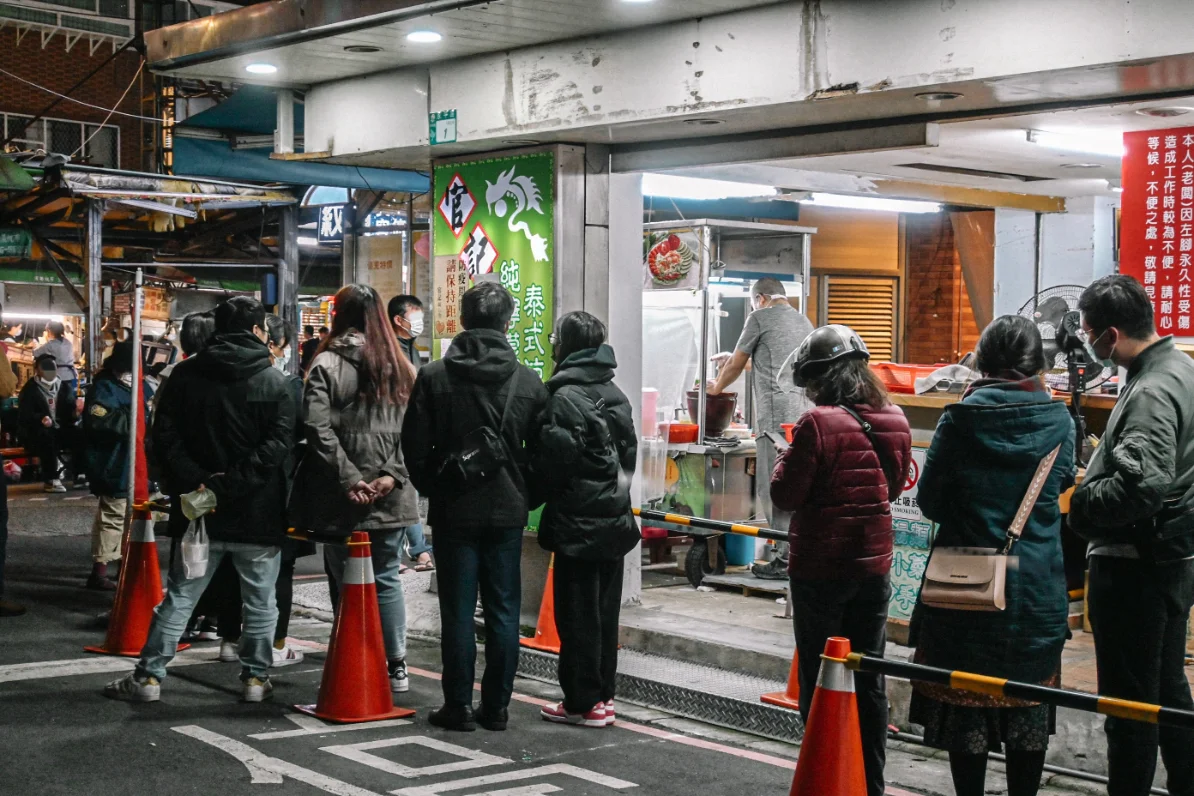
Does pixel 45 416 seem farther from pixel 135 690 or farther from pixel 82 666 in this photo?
pixel 135 690

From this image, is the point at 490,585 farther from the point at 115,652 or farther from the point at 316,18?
the point at 316,18

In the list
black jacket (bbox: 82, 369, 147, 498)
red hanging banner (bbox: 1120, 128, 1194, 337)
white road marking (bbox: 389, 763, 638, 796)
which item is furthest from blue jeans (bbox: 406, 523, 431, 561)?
red hanging banner (bbox: 1120, 128, 1194, 337)

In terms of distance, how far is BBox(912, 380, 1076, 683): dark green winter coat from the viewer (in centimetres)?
477

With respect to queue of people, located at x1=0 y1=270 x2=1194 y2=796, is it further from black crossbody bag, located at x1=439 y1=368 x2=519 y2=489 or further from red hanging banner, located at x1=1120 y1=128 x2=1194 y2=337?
red hanging banner, located at x1=1120 y1=128 x2=1194 y2=337

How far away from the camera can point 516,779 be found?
588 centimetres

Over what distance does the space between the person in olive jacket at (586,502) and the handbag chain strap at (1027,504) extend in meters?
2.24

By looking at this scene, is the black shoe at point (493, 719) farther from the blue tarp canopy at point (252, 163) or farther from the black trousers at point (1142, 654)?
the blue tarp canopy at point (252, 163)

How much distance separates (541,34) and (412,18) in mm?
849

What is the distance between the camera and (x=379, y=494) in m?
7.00

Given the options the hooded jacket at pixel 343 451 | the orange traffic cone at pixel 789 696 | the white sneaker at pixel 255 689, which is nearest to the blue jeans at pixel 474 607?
the hooded jacket at pixel 343 451

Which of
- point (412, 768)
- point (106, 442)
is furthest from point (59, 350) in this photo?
point (412, 768)

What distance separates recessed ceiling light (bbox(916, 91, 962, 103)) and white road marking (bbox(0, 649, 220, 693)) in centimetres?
513

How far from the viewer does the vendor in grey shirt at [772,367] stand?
31.9ft

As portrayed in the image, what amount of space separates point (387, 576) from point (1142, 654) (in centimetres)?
386
